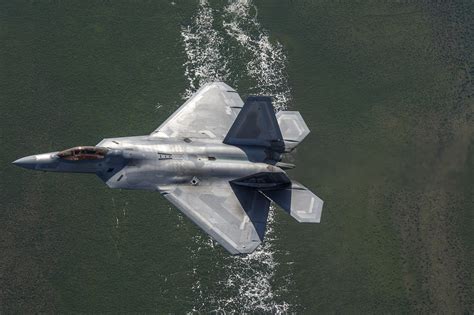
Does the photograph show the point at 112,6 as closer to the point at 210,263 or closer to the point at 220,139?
the point at 220,139

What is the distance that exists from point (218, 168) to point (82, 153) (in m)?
10.0

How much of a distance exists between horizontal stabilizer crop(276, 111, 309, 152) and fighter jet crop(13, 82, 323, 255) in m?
0.08

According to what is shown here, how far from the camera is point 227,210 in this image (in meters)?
41.1

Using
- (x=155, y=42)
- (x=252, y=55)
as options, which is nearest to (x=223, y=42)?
(x=252, y=55)

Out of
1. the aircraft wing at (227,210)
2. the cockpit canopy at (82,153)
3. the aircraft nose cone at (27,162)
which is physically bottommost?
the aircraft wing at (227,210)

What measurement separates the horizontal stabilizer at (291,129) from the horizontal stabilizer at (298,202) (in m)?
3.67

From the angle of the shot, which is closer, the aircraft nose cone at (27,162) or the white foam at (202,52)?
the aircraft nose cone at (27,162)

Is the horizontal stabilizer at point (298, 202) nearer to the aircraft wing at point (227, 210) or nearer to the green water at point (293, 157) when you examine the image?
the aircraft wing at point (227, 210)

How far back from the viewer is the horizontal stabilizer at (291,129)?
43625 millimetres

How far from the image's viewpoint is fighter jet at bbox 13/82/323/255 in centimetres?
3969

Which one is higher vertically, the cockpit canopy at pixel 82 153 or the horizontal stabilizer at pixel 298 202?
the cockpit canopy at pixel 82 153

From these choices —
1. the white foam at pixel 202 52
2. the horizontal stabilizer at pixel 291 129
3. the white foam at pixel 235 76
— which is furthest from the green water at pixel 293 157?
the horizontal stabilizer at pixel 291 129

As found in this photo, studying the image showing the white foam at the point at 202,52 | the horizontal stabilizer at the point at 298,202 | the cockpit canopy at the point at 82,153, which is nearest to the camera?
the cockpit canopy at the point at 82,153

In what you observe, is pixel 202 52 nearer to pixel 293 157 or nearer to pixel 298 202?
pixel 293 157
